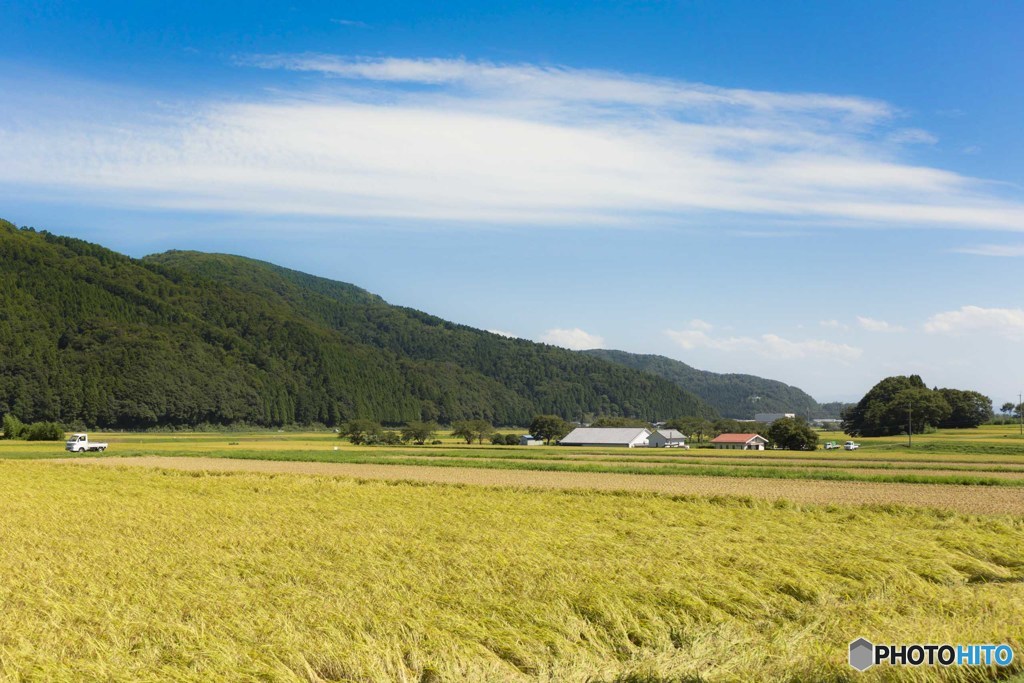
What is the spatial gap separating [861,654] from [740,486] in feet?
102

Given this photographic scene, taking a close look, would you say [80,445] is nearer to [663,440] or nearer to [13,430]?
[13,430]

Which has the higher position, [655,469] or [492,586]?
[492,586]

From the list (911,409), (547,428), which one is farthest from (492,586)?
(911,409)

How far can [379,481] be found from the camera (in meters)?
41.3

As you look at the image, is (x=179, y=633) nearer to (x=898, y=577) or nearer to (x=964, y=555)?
(x=898, y=577)

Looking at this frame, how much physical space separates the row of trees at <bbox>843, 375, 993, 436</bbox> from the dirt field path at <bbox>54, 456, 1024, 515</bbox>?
89.4 m

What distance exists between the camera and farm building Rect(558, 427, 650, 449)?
127688 millimetres

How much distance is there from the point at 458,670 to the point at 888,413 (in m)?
138

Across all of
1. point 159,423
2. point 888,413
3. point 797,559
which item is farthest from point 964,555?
point 159,423

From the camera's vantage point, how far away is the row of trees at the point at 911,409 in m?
129

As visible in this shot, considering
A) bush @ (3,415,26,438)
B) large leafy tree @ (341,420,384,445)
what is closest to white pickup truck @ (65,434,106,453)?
bush @ (3,415,26,438)

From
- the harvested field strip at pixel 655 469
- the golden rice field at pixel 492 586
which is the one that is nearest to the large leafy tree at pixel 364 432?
the harvested field strip at pixel 655 469

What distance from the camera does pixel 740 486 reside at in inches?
1580

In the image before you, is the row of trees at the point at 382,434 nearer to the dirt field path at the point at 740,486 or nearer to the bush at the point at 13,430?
the bush at the point at 13,430
